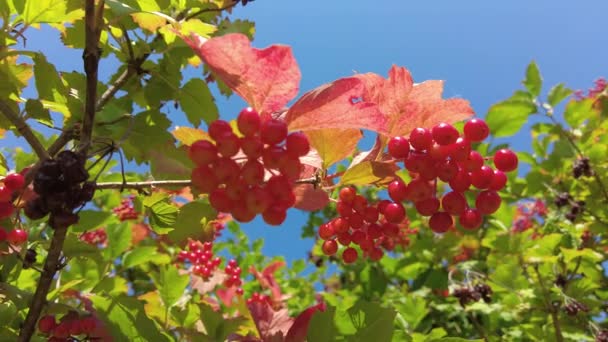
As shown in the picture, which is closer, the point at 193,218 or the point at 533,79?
the point at 193,218

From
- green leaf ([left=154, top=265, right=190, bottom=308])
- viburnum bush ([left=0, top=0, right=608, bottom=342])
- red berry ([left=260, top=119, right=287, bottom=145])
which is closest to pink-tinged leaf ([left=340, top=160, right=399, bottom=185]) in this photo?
viburnum bush ([left=0, top=0, right=608, bottom=342])

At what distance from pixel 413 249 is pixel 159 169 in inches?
145

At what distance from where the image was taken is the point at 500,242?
3.14 meters

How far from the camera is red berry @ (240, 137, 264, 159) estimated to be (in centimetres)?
89

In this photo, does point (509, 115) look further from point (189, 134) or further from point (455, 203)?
point (189, 134)

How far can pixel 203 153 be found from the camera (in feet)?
2.94

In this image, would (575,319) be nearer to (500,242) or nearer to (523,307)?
(523,307)

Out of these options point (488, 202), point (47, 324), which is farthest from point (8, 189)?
point (488, 202)

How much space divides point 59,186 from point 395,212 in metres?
0.79

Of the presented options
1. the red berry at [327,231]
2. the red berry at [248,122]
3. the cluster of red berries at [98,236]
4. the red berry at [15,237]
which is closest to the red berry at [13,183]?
the red berry at [15,237]

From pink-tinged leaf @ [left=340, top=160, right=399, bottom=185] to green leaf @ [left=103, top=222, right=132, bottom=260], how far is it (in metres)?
1.63

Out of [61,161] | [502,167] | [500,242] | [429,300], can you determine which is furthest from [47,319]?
[429,300]

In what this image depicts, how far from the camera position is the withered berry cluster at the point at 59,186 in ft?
3.18

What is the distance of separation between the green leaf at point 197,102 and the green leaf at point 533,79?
315 centimetres
